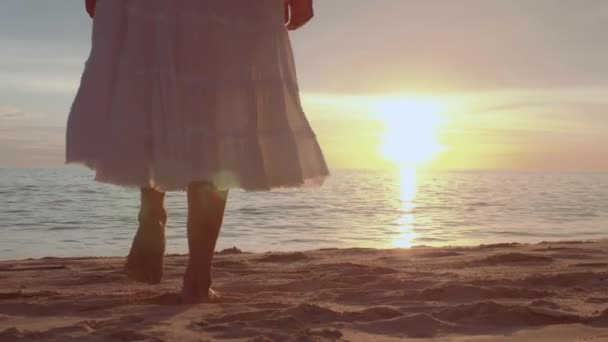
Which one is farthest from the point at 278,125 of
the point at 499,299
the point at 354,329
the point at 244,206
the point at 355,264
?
the point at 244,206

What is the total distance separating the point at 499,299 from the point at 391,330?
2.36 ft

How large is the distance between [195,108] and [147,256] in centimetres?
74

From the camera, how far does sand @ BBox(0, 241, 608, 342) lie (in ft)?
7.47

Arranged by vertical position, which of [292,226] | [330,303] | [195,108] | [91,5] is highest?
[91,5]

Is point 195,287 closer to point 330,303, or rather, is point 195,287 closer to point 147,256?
point 147,256

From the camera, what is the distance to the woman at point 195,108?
2.53 meters

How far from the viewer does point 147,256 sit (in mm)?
2893

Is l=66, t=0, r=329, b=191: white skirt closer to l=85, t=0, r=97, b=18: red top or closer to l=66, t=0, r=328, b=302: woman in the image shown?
l=66, t=0, r=328, b=302: woman

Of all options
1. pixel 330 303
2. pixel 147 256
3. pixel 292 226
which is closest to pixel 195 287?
pixel 147 256

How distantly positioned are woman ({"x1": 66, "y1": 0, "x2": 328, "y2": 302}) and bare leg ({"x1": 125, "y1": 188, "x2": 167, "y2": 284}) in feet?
0.71

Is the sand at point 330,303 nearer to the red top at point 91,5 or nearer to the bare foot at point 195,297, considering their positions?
the bare foot at point 195,297

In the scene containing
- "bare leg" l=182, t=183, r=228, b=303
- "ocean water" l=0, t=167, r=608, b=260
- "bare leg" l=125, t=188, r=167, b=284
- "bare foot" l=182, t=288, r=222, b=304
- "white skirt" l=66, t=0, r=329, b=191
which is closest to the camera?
"white skirt" l=66, t=0, r=329, b=191

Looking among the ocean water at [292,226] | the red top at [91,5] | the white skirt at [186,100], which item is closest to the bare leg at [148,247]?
the white skirt at [186,100]

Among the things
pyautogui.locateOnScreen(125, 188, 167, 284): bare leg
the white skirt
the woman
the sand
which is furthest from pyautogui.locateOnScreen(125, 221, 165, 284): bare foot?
the white skirt
